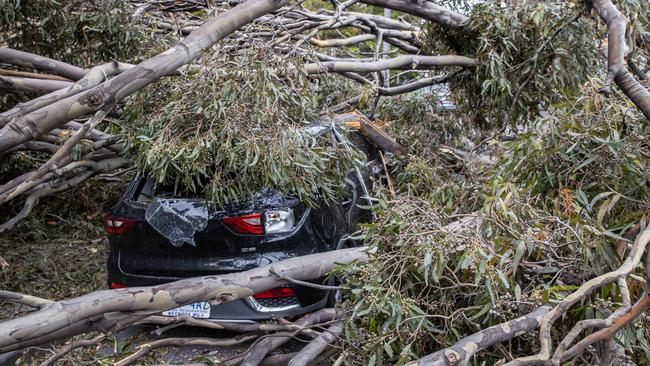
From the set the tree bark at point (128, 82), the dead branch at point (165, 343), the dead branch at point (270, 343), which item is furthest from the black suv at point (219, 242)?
the tree bark at point (128, 82)

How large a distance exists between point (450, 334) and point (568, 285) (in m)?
0.65

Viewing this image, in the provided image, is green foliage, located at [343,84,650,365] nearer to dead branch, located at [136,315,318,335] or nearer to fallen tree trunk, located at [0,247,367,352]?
fallen tree trunk, located at [0,247,367,352]

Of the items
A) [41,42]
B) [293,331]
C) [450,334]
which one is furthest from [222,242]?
[41,42]

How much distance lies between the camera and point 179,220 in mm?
4605

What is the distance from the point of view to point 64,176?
652 centimetres

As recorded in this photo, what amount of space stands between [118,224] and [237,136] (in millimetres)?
1219

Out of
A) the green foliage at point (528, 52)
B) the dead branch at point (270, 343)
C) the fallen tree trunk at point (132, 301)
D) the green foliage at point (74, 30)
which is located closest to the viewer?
the fallen tree trunk at point (132, 301)

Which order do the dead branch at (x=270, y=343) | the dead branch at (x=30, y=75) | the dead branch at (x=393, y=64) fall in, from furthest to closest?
the dead branch at (x=30, y=75), the dead branch at (x=393, y=64), the dead branch at (x=270, y=343)

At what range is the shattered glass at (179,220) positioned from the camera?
458 centimetres

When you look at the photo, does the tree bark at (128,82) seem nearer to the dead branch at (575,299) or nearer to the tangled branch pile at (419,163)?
the tangled branch pile at (419,163)

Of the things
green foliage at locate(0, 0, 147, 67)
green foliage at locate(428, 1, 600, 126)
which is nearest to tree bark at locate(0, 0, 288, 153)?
green foliage at locate(0, 0, 147, 67)

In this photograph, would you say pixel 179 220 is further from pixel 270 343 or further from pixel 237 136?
pixel 270 343

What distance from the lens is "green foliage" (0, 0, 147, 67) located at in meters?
6.23

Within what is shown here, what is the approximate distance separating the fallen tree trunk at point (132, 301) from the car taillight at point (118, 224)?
1388 mm
